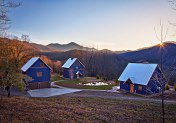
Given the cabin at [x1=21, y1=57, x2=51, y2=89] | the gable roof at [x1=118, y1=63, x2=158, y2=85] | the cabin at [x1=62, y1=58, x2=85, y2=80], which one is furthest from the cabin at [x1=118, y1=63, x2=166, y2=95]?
the cabin at [x1=62, y1=58, x2=85, y2=80]

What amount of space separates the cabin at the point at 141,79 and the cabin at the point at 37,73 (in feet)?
47.6

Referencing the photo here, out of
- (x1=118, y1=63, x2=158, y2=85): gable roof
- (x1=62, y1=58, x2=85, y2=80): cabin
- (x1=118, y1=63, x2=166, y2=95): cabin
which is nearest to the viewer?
(x1=118, y1=63, x2=166, y2=95): cabin

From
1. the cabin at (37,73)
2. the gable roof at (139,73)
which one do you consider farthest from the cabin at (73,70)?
the gable roof at (139,73)

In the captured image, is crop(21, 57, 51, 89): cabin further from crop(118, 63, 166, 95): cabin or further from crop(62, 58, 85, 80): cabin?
crop(118, 63, 166, 95): cabin

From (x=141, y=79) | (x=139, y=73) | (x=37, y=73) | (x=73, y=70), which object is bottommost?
(x=141, y=79)

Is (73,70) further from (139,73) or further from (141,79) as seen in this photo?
(141,79)

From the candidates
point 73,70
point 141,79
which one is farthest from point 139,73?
point 73,70

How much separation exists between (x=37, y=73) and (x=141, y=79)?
18655mm

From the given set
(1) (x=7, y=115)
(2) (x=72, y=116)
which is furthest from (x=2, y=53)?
(2) (x=72, y=116)

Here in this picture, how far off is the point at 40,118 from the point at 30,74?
23.2m

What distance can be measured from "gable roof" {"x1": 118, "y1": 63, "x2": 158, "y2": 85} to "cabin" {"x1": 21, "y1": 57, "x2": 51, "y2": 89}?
14558mm

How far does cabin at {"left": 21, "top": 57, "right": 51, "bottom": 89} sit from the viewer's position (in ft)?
111

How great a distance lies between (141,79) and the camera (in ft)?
98.4

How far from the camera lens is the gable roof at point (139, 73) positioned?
97.5 ft
